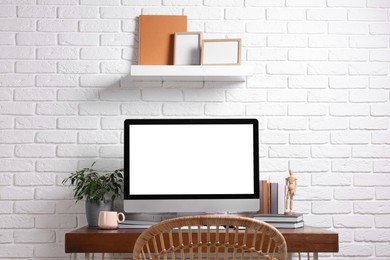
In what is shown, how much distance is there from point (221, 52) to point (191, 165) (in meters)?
0.60

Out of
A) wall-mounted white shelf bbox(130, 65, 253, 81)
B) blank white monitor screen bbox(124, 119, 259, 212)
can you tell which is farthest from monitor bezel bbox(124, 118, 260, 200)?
wall-mounted white shelf bbox(130, 65, 253, 81)

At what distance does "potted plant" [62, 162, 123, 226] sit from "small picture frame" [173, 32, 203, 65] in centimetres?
63

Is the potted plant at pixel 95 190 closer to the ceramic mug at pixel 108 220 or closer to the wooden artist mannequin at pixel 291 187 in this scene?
the ceramic mug at pixel 108 220

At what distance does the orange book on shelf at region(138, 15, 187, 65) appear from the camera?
3457 millimetres

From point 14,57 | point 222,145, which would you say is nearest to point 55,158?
point 14,57

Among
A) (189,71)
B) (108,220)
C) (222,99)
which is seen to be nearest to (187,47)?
(189,71)

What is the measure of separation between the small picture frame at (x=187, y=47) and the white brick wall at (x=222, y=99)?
0.11 metres

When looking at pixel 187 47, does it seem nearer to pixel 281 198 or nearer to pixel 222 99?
pixel 222 99

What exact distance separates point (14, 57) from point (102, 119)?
1.78 ft

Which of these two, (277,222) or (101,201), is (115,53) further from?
(277,222)

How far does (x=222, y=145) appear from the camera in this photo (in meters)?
3.22

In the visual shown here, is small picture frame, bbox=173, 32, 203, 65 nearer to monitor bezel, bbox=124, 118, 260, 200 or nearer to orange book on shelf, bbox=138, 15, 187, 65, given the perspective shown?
orange book on shelf, bbox=138, 15, 187, 65

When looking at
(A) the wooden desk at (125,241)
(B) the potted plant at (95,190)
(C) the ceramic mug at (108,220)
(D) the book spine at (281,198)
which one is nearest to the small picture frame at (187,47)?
(B) the potted plant at (95,190)

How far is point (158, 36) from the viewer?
3.47m
